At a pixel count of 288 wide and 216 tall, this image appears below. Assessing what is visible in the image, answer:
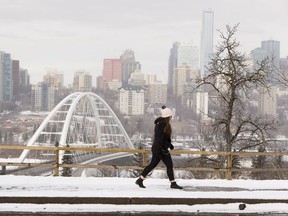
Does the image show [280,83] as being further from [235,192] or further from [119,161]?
[119,161]

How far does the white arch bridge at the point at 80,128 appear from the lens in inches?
2719

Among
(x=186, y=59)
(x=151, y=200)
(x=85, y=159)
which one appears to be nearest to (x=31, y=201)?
(x=151, y=200)

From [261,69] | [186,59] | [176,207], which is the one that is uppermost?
[186,59]

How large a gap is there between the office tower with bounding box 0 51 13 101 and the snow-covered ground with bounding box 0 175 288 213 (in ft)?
582

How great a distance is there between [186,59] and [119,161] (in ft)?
360

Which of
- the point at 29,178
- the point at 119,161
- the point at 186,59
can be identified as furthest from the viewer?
the point at 186,59

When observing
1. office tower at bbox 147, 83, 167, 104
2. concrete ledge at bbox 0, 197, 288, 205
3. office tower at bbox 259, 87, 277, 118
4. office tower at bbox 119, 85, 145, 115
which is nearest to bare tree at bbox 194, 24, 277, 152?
concrete ledge at bbox 0, 197, 288, 205

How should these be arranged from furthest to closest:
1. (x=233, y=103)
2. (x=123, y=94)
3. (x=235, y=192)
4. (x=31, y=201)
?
(x=123, y=94) < (x=233, y=103) < (x=235, y=192) < (x=31, y=201)

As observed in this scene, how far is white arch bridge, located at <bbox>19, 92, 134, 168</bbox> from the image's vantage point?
69.1 metres

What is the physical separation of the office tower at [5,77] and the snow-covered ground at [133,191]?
177306 mm

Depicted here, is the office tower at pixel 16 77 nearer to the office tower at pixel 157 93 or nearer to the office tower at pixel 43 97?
the office tower at pixel 43 97

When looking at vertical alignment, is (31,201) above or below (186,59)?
below

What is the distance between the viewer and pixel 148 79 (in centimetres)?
19750

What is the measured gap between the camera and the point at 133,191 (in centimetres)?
1016
